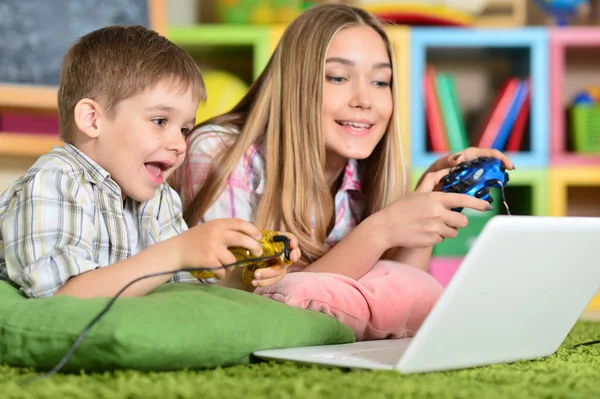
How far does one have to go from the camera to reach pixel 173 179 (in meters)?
1.60

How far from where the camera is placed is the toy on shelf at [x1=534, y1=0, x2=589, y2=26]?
2.68 meters

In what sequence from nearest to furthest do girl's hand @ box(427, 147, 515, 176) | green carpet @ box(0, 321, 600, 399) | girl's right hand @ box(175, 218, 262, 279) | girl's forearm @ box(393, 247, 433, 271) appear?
green carpet @ box(0, 321, 600, 399), girl's right hand @ box(175, 218, 262, 279), girl's hand @ box(427, 147, 515, 176), girl's forearm @ box(393, 247, 433, 271)

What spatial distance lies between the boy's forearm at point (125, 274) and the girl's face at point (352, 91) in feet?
2.21

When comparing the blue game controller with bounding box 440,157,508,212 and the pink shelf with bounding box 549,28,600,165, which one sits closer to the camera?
the blue game controller with bounding box 440,157,508,212

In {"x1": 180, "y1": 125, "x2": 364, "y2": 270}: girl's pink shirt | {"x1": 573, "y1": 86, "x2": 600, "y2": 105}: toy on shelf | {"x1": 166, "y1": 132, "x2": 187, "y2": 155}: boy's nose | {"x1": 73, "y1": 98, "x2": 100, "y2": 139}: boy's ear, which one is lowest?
{"x1": 573, "y1": 86, "x2": 600, "y2": 105}: toy on shelf

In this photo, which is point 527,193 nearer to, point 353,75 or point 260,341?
point 353,75

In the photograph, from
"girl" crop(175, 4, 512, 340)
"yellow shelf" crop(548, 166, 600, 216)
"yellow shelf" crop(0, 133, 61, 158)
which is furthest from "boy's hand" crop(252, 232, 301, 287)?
"yellow shelf" crop(548, 166, 600, 216)

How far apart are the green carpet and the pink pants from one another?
0.31 meters

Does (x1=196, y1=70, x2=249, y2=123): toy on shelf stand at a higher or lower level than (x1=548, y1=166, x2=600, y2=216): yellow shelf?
higher

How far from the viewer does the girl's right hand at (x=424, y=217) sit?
1.34 m

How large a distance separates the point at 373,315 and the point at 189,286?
0.34 meters

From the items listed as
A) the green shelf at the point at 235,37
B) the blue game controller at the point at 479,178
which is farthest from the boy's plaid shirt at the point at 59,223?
the green shelf at the point at 235,37

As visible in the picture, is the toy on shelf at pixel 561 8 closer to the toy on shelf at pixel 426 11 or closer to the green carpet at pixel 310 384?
the toy on shelf at pixel 426 11

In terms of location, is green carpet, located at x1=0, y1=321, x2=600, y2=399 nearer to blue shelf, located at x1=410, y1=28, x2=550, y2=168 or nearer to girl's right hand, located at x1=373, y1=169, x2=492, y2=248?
girl's right hand, located at x1=373, y1=169, x2=492, y2=248
